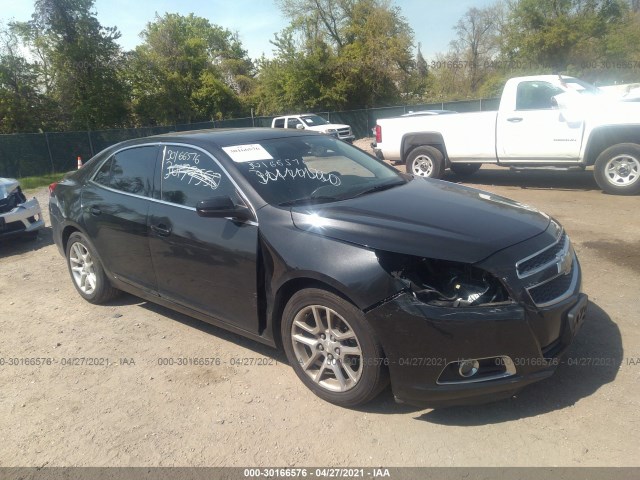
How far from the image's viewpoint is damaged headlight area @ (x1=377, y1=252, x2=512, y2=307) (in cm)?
275

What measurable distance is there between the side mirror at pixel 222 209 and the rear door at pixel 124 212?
95 centimetres

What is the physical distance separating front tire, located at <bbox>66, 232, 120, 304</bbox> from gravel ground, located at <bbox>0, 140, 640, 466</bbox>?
27 centimetres

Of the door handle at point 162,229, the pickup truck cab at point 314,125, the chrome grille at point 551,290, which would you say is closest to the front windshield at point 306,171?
the door handle at point 162,229

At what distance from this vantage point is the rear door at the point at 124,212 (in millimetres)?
4203

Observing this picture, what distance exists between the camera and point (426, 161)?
10.6 metres

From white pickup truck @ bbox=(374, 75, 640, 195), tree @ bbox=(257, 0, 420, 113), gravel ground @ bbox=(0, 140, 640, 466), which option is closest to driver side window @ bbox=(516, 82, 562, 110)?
white pickup truck @ bbox=(374, 75, 640, 195)

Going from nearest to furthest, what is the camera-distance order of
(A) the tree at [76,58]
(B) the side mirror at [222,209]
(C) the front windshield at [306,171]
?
(B) the side mirror at [222,209], (C) the front windshield at [306,171], (A) the tree at [76,58]

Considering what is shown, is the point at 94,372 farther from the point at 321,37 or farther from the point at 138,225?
the point at 321,37

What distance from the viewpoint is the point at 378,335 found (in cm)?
280

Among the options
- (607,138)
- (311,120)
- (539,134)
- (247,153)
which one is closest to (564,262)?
(247,153)

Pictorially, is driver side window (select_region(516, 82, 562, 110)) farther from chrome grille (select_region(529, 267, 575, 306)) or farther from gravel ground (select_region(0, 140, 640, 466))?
chrome grille (select_region(529, 267, 575, 306))

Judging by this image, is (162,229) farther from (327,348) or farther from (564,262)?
(564,262)

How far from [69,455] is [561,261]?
3142 millimetres

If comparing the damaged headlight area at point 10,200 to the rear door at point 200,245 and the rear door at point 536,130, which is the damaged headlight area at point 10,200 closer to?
the rear door at point 200,245
